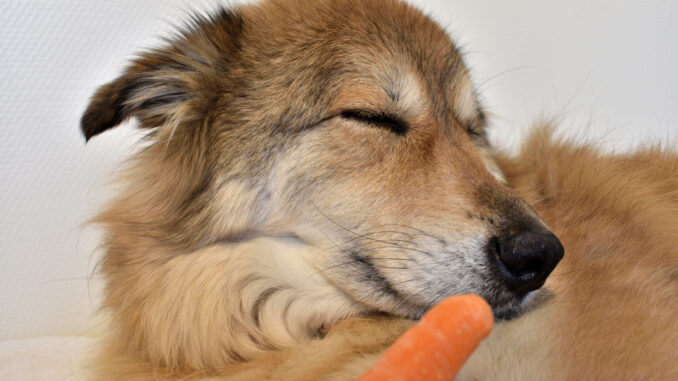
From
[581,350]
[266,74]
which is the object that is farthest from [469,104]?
[581,350]

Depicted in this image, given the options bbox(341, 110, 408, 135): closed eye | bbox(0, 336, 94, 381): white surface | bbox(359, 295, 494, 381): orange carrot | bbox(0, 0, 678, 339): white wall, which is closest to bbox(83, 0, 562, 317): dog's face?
bbox(341, 110, 408, 135): closed eye

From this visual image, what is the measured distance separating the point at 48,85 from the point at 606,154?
1509 millimetres

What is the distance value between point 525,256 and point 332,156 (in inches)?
14.7

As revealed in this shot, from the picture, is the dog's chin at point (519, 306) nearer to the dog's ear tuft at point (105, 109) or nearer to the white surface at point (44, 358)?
the dog's ear tuft at point (105, 109)

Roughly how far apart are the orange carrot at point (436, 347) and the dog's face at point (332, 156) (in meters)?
0.30

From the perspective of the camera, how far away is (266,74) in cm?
121

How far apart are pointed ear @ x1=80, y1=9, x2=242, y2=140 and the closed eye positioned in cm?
27

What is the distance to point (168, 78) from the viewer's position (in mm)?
1203

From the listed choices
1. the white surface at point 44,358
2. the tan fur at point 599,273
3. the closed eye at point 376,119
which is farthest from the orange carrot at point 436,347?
the white surface at point 44,358

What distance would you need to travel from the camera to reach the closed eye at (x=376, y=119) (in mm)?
1170

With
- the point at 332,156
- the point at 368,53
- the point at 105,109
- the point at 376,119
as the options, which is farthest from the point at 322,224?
the point at 105,109

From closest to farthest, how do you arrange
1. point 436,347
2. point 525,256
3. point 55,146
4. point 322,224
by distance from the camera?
1. point 436,347
2. point 525,256
3. point 322,224
4. point 55,146

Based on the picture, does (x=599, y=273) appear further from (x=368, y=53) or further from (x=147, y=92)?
(x=147, y=92)

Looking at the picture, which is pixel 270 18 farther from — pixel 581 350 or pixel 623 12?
pixel 623 12
